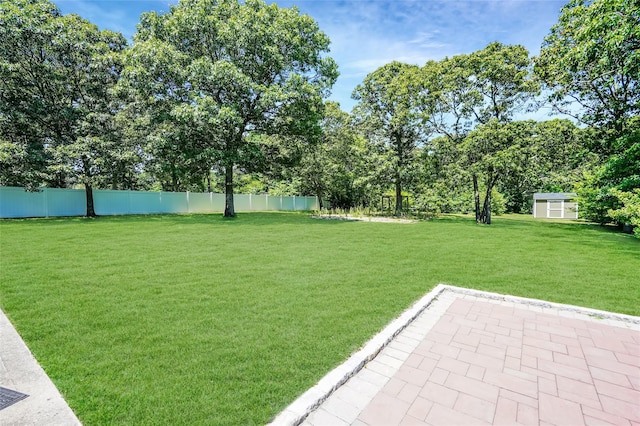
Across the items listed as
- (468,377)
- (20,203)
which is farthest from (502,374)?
(20,203)

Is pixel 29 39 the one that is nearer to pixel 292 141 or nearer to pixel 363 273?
pixel 292 141

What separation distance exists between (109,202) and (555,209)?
Result: 116ft

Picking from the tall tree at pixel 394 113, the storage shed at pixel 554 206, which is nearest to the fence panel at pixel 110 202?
the tall tree at pixel 394 113

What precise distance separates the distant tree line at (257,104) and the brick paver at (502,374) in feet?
37.2

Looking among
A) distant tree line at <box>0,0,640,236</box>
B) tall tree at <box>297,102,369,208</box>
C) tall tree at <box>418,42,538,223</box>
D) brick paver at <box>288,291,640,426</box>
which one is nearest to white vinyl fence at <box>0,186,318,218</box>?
distant tree line at <box>0,0,640,236</box>

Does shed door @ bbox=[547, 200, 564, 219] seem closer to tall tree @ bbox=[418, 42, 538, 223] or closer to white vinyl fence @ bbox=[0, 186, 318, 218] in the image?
tall tree @ bbox=[418, 42, 538, 223]

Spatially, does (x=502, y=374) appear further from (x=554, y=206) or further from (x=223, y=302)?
(x=554, y=206)

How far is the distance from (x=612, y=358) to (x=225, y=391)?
3541 millimetres

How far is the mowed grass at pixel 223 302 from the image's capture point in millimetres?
2229

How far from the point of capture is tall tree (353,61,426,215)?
17953 millimetres

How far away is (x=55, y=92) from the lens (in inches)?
605

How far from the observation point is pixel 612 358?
2.86m

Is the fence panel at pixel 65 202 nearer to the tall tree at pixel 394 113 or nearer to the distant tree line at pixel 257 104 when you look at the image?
the distant tree line at pixel 257 104

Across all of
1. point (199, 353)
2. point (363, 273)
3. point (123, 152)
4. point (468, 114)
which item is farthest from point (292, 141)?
point (199, 353)
